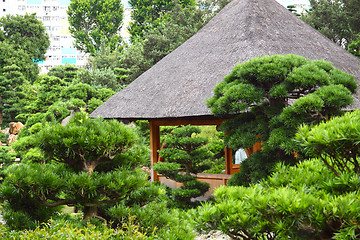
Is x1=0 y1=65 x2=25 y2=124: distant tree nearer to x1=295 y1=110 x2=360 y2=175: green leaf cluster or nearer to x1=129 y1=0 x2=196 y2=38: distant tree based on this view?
x1=129 y1=0 x2=196 y2=38: distant tree

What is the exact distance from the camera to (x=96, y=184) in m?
3.19

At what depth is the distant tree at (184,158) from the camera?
6496 millimetres

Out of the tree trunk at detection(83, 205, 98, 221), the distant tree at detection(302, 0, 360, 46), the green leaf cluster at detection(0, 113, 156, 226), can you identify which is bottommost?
the tree trunk at detection(83, 205, 98, 221)

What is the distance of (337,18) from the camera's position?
13727 mm

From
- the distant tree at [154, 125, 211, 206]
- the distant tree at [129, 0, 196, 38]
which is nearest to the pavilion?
the distant tree at [154, 125, 211, 206]

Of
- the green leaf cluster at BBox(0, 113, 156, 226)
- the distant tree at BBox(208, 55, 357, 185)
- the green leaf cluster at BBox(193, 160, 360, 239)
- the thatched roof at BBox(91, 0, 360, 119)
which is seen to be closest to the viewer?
the green leaf cluster at BBox(193, 160, 360, 239)

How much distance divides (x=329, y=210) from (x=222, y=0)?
1857cm

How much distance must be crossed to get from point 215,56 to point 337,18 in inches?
309

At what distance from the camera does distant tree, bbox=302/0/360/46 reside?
1311cm

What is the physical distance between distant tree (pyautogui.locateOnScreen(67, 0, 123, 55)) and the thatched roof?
20040 mm

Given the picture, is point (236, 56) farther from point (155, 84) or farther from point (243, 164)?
point (243, 164)

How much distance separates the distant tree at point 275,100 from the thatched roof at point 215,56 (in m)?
2.06

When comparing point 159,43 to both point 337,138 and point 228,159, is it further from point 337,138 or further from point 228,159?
point 337,138

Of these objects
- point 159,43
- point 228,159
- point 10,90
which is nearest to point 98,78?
point 159,43
